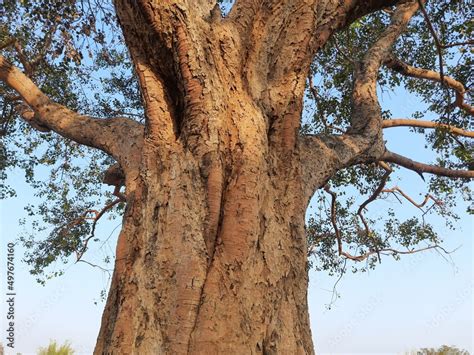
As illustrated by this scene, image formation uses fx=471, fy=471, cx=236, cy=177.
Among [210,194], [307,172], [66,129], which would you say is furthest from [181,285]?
[66,129]

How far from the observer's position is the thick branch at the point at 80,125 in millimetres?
3885

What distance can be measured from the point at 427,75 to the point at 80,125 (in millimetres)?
4925

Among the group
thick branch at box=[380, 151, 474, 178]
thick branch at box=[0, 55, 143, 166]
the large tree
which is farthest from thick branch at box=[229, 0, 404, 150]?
thick branch at box=[380, 151, 474, 178]

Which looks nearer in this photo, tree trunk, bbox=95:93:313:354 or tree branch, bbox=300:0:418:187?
tree trunk, bbox=95:93:313:354

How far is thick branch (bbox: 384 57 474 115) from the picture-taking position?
644cm

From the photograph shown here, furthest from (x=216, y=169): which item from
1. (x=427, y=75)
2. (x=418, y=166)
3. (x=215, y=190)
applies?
(x=427, y=75)

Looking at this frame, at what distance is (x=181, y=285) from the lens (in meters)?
2.54

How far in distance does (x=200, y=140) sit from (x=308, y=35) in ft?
4.03

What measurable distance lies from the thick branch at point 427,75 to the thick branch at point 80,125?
395cm

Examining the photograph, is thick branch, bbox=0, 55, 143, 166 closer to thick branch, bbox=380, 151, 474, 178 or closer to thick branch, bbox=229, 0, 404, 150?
→ thick branch, bbox=229, 0, 404, 150

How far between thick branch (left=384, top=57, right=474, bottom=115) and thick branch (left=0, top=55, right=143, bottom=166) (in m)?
3.95

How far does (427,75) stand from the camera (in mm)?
6730

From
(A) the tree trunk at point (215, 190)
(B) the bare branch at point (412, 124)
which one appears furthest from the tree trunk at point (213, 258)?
(B) the bare branch at point (412, 124)

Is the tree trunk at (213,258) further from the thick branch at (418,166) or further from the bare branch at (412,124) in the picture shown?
the bare branch at (412,124)
